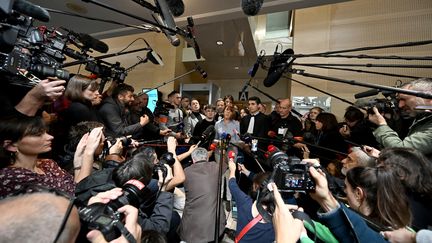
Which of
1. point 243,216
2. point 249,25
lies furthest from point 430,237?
point 249,25

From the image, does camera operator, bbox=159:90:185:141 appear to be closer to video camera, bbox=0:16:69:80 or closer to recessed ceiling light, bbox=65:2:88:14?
recessed ceiling light, bbox=65:2:88:14

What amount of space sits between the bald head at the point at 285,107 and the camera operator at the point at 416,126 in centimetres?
153

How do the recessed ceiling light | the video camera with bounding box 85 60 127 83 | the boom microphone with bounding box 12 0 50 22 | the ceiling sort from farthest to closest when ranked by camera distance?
1. the recessed ceiling light
2. the ceiling
3. the video camera with bounding box 85 60 127 83
4. the boom microphone with bounding box 12 0 50 22

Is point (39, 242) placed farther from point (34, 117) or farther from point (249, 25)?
point (249, 25)

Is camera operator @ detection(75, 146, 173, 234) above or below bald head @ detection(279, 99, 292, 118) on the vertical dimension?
below

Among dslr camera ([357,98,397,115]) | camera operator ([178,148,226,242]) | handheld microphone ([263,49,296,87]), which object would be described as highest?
handheld microphone ([263,49,296,87])

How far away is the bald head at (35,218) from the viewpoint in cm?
47

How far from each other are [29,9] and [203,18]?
92.9 inches

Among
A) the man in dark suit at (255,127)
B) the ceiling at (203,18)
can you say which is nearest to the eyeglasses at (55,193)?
the ceiling at (203,18)

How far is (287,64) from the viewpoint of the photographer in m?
1.61

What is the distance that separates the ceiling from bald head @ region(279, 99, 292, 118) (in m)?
1.09

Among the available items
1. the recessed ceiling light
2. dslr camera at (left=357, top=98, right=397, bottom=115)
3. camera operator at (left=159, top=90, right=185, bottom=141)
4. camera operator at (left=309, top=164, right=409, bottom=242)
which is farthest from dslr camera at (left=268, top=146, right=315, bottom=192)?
the recessed ceiling light

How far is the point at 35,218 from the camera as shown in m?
0.50

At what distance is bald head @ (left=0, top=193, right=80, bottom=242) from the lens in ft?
1.54
